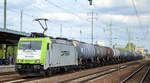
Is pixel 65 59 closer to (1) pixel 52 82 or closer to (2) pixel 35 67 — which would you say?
(2) pixel 35 67

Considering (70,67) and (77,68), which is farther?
(77,68)

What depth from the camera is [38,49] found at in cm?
2220

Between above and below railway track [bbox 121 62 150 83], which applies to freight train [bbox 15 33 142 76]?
above

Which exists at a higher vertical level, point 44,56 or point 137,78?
point 44,56

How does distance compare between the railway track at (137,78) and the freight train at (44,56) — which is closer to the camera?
the freight train at (44,56)

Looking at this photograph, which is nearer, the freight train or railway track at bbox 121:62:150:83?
the freight train

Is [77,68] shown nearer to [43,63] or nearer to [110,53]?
[43,63]

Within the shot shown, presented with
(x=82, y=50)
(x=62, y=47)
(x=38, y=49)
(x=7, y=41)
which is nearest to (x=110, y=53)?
(x=82, y=50)

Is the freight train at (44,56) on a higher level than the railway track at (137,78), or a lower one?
higher

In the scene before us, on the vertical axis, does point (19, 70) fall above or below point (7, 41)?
below

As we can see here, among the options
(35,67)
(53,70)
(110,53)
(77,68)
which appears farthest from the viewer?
(110,53)

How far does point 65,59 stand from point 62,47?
4.87 ft

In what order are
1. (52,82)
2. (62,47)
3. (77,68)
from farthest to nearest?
(77,68) → (62,47) → (52,82)

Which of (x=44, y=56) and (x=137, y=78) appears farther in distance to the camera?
(x=137, y=78)
